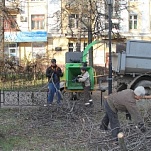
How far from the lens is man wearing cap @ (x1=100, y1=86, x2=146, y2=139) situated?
6.65 m

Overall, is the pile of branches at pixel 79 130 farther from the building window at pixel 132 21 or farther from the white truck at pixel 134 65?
the building window at pixel 132 21

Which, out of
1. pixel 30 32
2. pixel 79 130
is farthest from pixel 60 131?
pixel 30 32

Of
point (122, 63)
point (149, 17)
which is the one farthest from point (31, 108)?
point (149, 17)

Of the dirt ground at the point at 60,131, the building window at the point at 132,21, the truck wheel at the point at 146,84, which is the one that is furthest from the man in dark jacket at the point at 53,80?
the building window at the point at 132,21

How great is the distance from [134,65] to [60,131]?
6.42 metres

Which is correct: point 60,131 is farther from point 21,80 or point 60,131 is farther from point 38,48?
point 38,48

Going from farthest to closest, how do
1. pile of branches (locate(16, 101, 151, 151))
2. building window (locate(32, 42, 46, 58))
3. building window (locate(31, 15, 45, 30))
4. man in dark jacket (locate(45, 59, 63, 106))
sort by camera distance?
building window (locate(31, 15, 45, 30))
building window (locate(32, 42, 46, 58))
man in dark jacket (locate(45, 59, 63, 106))
pile of branches (locate(16, 101, 151, 151))

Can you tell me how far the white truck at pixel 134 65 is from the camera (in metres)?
13.9

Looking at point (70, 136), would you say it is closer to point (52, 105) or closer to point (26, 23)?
point (52, 105)

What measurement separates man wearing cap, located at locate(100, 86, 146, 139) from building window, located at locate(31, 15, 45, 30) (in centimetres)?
3235

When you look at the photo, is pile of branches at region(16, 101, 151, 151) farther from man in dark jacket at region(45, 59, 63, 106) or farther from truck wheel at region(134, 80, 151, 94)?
truck wheel at region(134, 80, 151, 94)

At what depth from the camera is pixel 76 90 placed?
12.9 m

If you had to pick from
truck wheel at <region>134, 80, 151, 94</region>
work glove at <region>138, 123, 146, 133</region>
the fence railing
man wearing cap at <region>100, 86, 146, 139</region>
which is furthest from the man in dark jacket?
the fence railing

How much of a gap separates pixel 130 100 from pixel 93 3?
17.2 m
